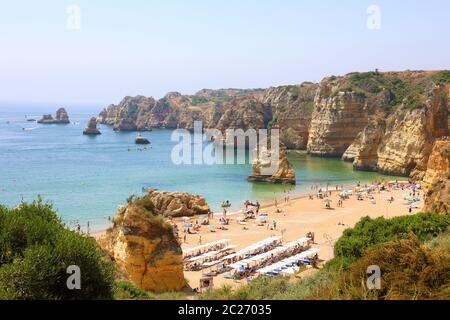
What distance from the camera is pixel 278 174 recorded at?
51312mm

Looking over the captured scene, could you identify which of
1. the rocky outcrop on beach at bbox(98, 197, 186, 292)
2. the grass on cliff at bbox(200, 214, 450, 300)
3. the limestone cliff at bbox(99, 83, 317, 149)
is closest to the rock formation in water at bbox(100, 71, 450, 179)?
the limestone cliff at bbox(99, 83, 317, 149)

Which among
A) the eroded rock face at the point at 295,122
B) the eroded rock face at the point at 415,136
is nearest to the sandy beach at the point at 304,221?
the eroded rock face at the point at 415,136

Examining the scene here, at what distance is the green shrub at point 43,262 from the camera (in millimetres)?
9883

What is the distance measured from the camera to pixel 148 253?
18922 mm

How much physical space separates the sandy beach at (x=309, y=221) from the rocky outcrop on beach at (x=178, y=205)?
1.51 metres

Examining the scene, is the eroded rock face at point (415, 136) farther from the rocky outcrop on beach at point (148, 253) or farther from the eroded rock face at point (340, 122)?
the rocky outcrop on beach at point (148, 253)

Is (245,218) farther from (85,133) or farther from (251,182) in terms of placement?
(85,133)

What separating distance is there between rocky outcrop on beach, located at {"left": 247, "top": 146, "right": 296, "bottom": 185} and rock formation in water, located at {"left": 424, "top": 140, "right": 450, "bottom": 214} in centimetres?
1732

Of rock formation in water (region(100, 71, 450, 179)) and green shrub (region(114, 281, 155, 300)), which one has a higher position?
rock formation in water (region(100, 71, 450, 179))

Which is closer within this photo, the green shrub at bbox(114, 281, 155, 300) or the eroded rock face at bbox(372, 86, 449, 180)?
the green shrub at bbox(114, 281, 155, 300)

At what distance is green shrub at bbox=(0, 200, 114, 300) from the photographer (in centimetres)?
988

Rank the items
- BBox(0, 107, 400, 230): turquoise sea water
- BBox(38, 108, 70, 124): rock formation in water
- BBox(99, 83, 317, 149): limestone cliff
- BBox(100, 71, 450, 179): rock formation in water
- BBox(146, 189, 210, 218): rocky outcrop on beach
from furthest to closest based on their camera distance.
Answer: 1. BBox(38, 108, 70, 124): rock formation in water
2. BBox(99, 83, 317, 149): limestone cliff
3. BBox(100, 71, 450, 179): rock formation in water
4. BBox(0, 107, 400, 230): turquoise sea water
5. BBox(146, 189, 210, 218): rocky outcrop on beach

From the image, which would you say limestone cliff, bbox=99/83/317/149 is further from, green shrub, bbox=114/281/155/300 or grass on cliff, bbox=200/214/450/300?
grass on cliff, bbox=200/214/450/300
